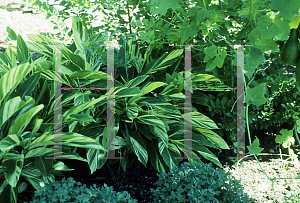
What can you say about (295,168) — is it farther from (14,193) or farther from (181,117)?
(14,193)

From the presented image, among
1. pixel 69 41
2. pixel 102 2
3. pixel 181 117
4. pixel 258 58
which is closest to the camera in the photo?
pixel 258 58

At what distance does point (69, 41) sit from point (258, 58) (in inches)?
76.2

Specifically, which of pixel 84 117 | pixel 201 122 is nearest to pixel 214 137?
pixel 201 122

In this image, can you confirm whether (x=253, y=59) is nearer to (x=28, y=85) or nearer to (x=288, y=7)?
(x=288, y=7)

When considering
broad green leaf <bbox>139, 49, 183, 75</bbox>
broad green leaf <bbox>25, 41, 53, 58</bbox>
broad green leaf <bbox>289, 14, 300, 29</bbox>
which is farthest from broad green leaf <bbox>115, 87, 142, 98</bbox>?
broad green leaf <bbox>289, 14, 300, 29</bbox>

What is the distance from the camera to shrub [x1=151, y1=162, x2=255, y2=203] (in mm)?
1533

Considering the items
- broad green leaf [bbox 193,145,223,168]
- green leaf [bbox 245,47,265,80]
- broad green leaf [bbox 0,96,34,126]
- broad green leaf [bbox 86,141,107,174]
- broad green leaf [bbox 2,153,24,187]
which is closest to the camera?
green leaf [bbox 245,47,265,80]

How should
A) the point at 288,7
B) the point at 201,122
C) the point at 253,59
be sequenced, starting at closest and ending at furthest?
the point at 288,7, the point at 253,59, the point at 201,122

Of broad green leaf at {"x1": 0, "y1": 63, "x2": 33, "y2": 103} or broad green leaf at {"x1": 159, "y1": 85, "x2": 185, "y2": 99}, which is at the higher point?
broad green leaf at {"x1": 0, "y1": 63, "x2": 33, "y2": 103}

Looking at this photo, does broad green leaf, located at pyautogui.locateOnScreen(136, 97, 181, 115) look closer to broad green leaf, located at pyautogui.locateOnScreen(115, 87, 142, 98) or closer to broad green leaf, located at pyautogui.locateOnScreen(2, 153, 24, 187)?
broad green leaf, located at pyautogui.locateOnScreen(115, 87, 142, 98)

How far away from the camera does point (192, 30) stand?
5.56 feet

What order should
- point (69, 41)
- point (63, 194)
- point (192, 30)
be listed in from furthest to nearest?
1. point (69, 41)
2. point (192, 30)
3. point (63, 194)

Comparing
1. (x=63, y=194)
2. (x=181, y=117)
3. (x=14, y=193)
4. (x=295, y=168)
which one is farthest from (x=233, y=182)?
(x=14, y=193)

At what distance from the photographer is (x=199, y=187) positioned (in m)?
1.56
